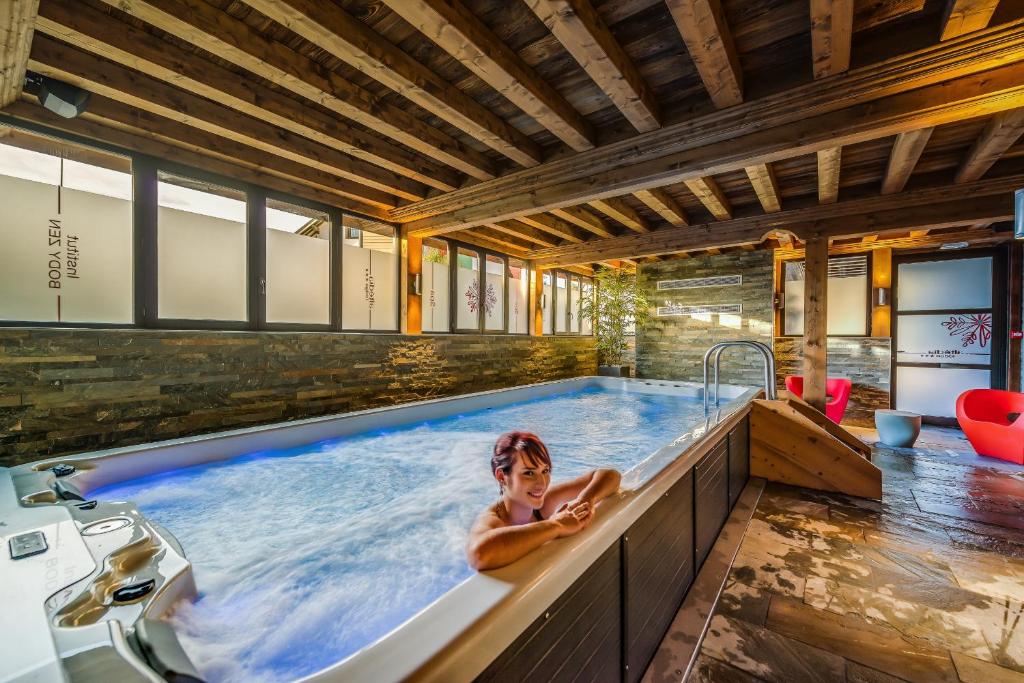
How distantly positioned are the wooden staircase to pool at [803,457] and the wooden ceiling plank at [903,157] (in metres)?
2.02

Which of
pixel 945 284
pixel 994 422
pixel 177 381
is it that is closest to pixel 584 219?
pixel 177 381

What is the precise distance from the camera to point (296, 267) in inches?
148

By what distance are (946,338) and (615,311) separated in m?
4.39

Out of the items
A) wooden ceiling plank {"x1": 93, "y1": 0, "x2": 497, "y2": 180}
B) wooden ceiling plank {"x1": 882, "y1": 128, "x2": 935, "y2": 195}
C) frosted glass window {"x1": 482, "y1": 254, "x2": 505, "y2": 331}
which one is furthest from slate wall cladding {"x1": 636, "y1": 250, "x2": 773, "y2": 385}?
wooden ceiling plank {"x1": 93, "y1": 0, "x2": 497, "y2": 180}

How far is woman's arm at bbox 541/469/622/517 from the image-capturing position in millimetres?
1247

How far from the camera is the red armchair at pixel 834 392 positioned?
487 cm

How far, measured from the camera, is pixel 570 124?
103 inches

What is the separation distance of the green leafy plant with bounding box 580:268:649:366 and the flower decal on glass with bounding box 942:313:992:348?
153 inches

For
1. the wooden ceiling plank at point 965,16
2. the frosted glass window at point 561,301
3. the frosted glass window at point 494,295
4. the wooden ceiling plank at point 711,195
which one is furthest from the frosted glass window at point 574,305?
the wooden ceiling plank at point 965,16

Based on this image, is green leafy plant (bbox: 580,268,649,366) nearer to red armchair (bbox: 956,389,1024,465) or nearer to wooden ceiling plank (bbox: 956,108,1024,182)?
red armchair (bbox: 956,389,1024,465)

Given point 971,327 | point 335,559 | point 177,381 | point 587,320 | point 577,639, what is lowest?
point 335,559

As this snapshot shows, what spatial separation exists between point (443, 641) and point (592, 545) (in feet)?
1.54

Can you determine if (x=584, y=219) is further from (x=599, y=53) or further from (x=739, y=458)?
(x=739, y=458)

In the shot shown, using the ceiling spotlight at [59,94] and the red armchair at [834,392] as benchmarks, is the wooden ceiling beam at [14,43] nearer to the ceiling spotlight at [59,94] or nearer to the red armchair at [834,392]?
the ceiling spotlight at [59,94]
